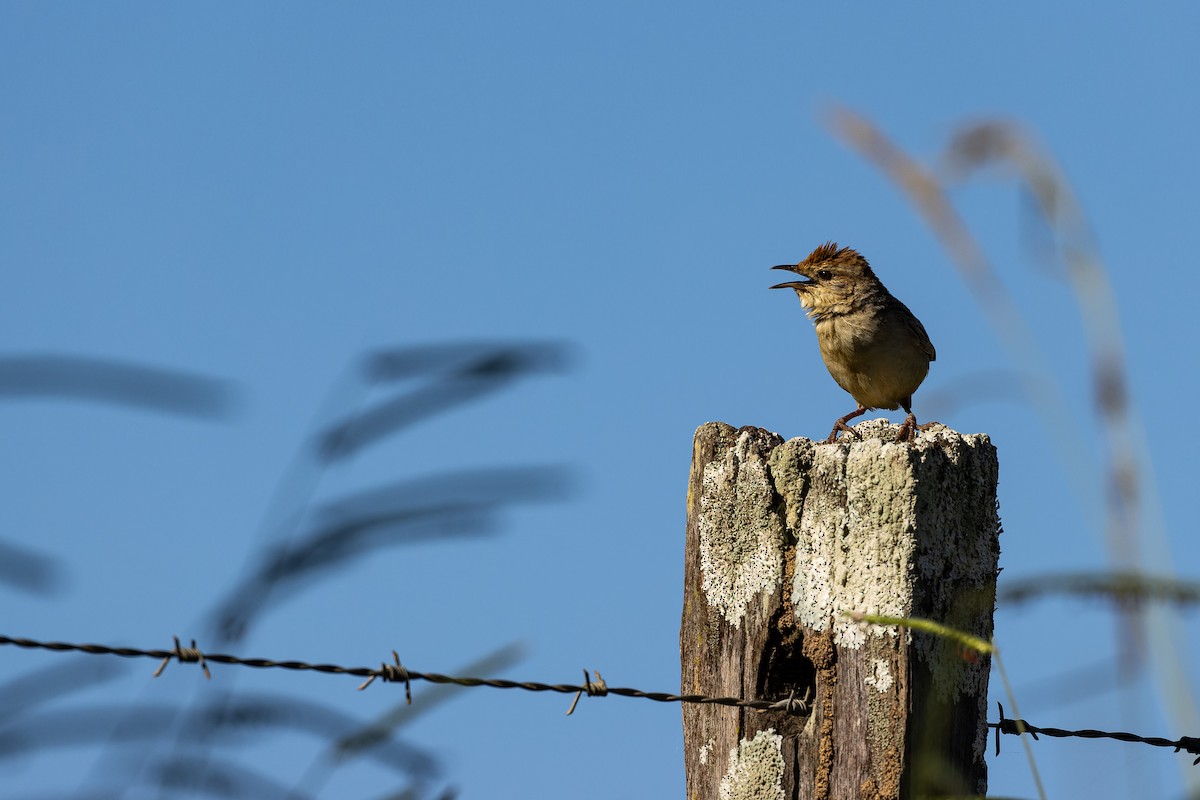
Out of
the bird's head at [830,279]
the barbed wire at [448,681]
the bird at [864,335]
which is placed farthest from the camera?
the bird's head at [830,279]

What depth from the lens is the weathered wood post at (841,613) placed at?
10.1ft

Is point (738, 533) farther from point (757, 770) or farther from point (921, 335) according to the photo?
point (921, 335)

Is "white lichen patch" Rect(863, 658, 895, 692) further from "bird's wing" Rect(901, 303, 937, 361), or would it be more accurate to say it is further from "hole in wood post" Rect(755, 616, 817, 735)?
"bird's wing" Rect(901, 303, 937, 361)

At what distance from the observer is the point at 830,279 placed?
23.9ft

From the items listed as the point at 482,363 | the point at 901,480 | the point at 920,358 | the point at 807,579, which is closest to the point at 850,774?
the point at 807,579

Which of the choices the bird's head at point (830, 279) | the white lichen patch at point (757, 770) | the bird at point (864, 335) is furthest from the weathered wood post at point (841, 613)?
the bird's head at point (830, 279)

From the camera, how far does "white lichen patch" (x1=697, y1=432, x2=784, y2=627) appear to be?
3299mm

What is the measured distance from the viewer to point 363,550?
1161 millimetres

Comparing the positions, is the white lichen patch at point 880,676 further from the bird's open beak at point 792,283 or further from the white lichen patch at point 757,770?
the bird's open beak at point 792,283

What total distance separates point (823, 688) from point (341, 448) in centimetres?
223

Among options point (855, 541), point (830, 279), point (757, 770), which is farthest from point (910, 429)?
point (830, 279)

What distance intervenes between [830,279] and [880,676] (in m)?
4.44

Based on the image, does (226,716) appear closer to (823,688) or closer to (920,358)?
(823,688)

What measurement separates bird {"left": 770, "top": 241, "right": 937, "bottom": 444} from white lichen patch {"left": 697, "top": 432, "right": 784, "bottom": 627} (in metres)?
2.98
